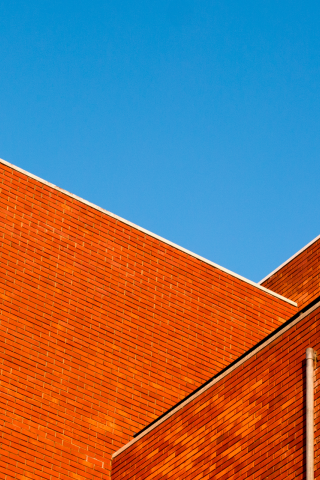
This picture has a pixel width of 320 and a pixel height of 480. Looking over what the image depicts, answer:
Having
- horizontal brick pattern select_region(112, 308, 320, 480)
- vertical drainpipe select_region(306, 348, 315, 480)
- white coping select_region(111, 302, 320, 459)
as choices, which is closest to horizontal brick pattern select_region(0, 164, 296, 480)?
white coping select_region(111, 302, 320, 459)

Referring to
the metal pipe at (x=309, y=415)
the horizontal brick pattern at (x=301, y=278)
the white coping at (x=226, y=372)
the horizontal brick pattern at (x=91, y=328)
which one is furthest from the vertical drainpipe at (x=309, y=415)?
the horizontal brick pattern at (x=301, y=278)

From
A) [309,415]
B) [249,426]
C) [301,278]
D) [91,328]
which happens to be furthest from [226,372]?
[301,278]

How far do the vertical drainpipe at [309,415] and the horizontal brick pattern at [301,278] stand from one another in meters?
9.38

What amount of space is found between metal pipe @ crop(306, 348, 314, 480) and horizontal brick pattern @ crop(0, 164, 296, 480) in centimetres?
539

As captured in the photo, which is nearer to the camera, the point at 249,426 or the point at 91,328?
the point at 249,426

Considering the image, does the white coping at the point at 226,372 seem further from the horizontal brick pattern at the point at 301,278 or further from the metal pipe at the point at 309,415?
the horizontal brick pattern at the point at 301,278

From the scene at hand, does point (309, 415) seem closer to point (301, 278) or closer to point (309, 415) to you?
point (309, 415)

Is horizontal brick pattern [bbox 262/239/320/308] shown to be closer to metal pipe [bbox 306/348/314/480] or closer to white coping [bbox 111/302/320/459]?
white coping [bbox 111/302/320/459]

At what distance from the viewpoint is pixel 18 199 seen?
15516 millimetres

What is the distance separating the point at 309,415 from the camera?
30.0 ft

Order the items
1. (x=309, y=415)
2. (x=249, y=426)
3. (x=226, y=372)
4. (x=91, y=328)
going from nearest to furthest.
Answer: (x=309, y=415)
(x=249, y=426)
(x=226, y=372)
(x=91, y=328)

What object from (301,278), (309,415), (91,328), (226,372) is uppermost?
(301,278)

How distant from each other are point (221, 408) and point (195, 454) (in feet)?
2.55

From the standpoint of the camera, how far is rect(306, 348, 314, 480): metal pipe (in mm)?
8789
